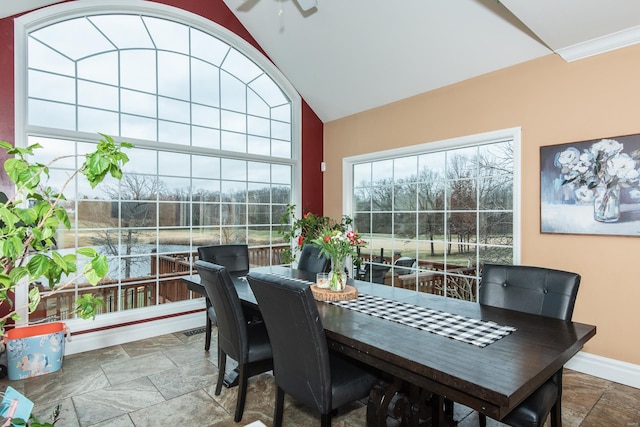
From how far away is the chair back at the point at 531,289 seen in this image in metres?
2.02

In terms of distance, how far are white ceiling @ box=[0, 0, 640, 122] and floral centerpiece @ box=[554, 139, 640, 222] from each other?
80 cm

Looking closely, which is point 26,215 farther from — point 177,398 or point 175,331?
point 175,331

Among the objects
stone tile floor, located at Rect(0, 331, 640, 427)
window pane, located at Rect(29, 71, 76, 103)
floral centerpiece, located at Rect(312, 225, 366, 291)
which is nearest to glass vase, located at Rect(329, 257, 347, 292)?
floral centerpiece, located at Rect(312, 225, 366, 291)

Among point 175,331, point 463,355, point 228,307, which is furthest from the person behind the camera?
point 175,331

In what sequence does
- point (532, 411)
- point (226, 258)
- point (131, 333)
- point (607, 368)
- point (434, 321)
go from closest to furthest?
point (532, 411), point (434, 321), point (607, 368), point (226, 258), point (131, 333)

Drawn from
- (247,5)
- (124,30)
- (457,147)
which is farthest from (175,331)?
(247,5)

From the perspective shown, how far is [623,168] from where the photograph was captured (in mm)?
2750

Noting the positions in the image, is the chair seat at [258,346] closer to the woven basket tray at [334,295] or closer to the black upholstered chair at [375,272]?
the woven basket tray at [334,295]

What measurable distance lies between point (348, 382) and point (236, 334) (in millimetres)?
840

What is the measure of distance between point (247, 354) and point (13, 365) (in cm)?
210

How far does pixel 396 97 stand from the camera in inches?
171

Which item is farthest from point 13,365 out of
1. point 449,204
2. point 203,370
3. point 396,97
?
point 396,97

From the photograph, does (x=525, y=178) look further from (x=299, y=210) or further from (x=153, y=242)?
(x=153, y=242)

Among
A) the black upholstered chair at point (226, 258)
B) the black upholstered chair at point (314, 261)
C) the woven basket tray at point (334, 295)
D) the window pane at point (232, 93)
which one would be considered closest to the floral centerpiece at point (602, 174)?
the woven basket tray at point (334, 295)
